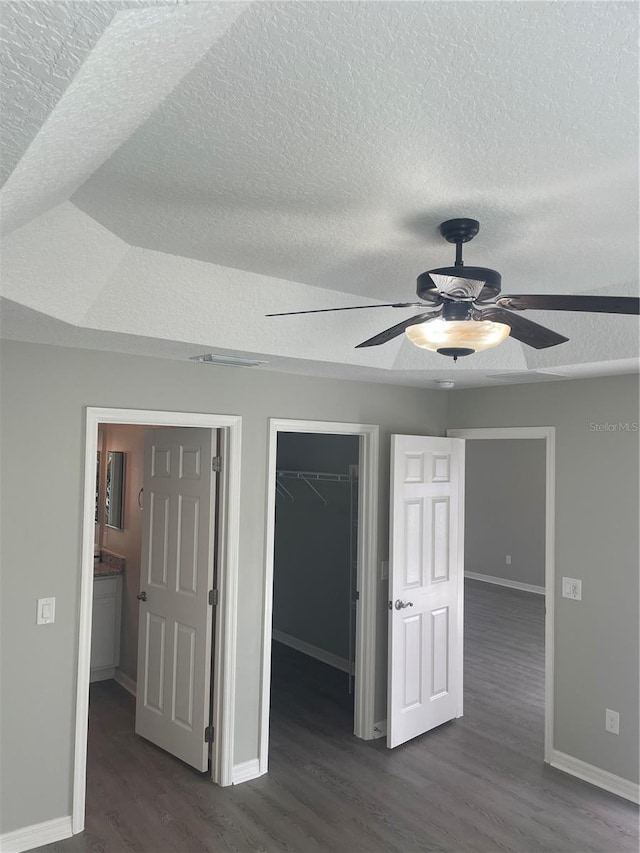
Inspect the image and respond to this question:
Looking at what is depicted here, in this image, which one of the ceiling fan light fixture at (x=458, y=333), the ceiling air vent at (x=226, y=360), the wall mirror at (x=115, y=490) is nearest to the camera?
the ceiling fan light fixture at (x=458, y=333)

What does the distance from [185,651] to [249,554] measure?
76 cm

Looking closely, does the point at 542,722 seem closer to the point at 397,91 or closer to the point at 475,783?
the point at 475,783

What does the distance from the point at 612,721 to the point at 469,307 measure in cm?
306

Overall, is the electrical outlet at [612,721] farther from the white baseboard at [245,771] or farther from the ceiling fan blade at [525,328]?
the ceiling fan blade at [525,328]

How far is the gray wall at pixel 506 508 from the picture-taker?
8.41 m

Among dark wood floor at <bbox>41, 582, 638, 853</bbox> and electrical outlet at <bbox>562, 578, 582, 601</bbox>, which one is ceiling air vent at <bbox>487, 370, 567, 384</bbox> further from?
dark wood floor at <bbox>41, 582, 638, 853</bbox>

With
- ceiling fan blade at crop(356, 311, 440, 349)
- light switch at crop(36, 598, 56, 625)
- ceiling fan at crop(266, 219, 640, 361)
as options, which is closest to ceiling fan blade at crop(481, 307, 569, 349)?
ceiling fan at crop(266, 219, 640, 361)

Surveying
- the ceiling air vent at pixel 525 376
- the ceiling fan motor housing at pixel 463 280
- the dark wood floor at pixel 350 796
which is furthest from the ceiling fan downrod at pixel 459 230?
the dark wood floor at pixel 350 796

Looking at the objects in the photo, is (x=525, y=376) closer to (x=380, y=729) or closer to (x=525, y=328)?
(x=525, y=328)

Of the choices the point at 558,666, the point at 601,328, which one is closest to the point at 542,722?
the point at 558,666

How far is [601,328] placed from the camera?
319cm

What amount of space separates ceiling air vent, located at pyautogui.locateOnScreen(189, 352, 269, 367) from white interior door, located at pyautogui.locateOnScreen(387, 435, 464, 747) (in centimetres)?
124

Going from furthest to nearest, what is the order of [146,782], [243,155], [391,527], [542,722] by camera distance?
[542,722]
[391,527]
[146,782]
[243,155]

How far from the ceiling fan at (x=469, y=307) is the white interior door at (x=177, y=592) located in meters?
2.09
